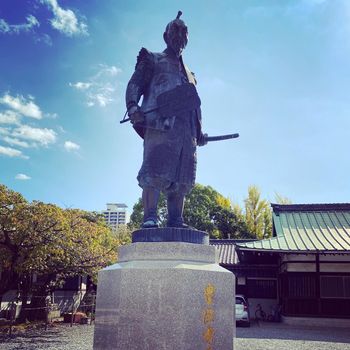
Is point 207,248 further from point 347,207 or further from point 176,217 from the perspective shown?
point 347,207

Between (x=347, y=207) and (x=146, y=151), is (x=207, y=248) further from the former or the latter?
(x=347, y=207)

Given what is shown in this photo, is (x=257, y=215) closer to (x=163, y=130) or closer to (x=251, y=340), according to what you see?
(x=251, y=340)

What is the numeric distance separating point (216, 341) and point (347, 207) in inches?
677

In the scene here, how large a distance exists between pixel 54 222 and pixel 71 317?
5.90 meters

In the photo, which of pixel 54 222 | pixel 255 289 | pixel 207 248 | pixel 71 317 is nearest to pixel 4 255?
pixel 54 222

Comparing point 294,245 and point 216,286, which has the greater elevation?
point 294,245

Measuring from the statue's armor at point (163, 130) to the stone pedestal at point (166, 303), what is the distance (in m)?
0.90

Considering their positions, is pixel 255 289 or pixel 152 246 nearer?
pixel 152 246

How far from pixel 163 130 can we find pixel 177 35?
131 cm

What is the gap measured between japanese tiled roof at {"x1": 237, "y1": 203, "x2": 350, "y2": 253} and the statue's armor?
10.6 m

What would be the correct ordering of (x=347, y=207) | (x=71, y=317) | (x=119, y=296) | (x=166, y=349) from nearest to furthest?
1. (x=166, y=349)
2. (x=119, y=296)
3. (x=71, y=317)
4. (x=347, y=207)

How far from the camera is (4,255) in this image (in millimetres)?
9836

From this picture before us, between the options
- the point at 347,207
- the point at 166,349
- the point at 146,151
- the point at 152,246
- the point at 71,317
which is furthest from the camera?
the point at 347,207

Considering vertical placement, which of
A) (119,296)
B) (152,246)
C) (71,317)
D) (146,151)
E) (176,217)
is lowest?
(71,317)
